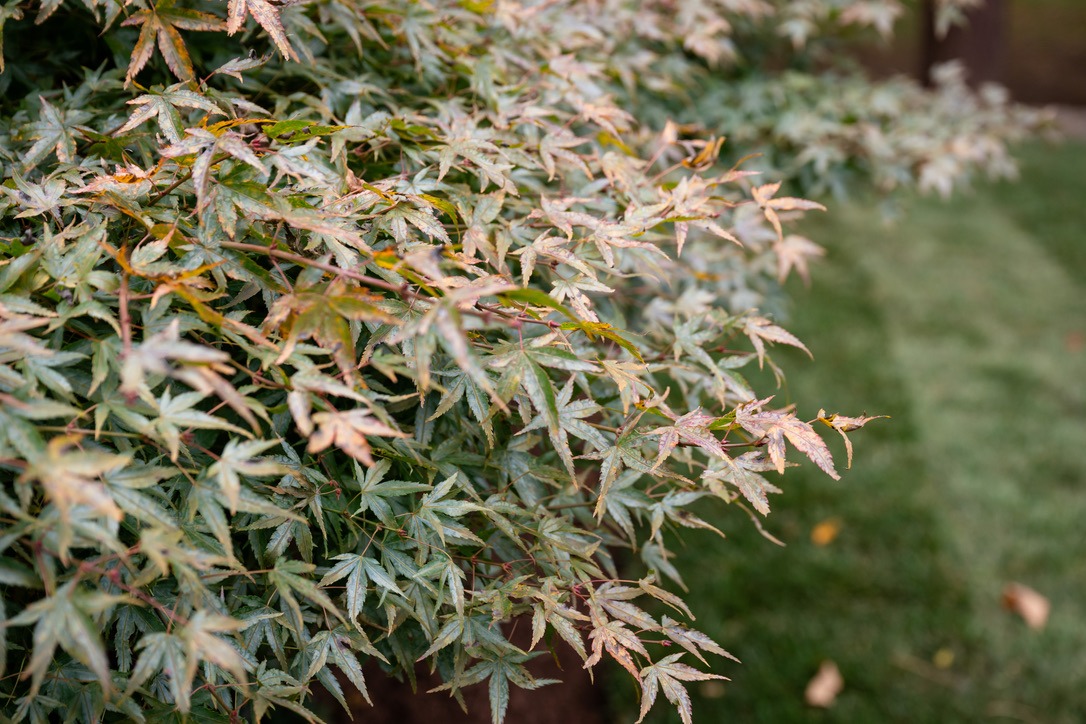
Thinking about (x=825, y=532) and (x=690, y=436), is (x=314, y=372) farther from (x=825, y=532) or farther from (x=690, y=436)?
(x=825, y=532)

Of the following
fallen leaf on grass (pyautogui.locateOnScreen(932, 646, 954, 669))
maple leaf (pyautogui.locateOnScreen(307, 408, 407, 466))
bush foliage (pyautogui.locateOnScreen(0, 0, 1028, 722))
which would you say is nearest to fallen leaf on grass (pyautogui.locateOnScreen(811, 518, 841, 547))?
fallen leaf on grass (pyautogui.locateOnScreen(932, 646, 954, 669))

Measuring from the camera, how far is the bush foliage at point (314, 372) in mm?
1052

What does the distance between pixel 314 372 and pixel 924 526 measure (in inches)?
129

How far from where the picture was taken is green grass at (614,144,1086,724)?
3.02m

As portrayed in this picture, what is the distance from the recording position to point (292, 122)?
50.4 inches

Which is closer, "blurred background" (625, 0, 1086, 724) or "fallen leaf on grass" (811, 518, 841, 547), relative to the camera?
"blurred background" (625, 0, 1086, 724)

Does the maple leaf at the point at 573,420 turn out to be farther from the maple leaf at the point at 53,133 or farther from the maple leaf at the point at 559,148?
the maple leaf at the point at 53,133

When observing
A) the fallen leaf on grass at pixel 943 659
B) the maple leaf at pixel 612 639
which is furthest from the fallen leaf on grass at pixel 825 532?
the maple leaf at pixel 612 639

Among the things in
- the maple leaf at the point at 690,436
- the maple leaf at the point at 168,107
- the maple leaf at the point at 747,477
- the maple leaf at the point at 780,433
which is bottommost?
the maple leaf at the point at 747,477

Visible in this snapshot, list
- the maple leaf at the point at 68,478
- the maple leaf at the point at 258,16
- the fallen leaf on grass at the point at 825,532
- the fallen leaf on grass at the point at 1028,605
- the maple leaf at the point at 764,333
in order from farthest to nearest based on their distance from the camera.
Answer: the fallen leaf on grass at the point at 825,532
the fallen leaf on grass at the point at 1028,605
the maple leaf at the point at 764,333
the maple leaf at the point at 258,16
the maple leaf at the point at 68,478

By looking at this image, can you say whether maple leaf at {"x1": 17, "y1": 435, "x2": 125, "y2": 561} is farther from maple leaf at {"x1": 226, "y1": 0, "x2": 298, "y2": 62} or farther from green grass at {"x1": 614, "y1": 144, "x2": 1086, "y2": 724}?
green grass at {"x1": 614, "y1": 144, "x2": 1086, "y2": 724}

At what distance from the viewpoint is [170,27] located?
1446 millimetres

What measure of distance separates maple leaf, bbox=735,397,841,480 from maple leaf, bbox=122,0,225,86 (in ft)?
3.47

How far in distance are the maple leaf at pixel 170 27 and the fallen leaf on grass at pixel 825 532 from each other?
306 cm
